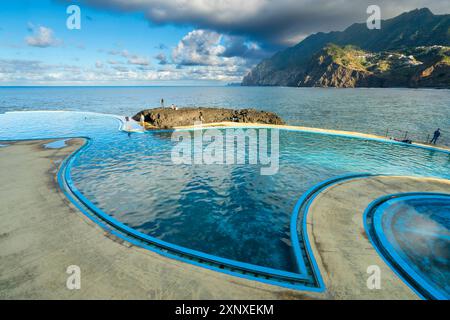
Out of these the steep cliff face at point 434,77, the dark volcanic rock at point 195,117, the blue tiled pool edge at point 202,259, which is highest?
the steep cliff face at point 434,77

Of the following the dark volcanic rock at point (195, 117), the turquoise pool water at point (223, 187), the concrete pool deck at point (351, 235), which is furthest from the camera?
the dark volcanic rock at point (195, 117)

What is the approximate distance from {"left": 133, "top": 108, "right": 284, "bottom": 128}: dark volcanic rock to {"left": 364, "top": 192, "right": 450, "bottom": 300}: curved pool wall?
117 feet

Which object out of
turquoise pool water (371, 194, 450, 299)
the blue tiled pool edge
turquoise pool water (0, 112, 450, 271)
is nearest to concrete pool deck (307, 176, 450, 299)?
turquoise pool water (371, 194, 450, 299)

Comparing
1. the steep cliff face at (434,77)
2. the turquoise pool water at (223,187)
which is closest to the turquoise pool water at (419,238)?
the turquoise pool water at (223,187)

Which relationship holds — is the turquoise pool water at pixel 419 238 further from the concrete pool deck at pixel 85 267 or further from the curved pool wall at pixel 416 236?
the concrete pool deck at pixel 85 267

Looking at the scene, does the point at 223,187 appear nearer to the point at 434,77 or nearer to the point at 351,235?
the point at 351,235

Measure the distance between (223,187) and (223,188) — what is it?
17cm

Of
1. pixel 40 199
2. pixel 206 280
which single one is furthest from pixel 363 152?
pixel 40 199

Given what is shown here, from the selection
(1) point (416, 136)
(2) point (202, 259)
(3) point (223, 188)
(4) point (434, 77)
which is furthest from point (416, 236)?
(4) point (434, 77)

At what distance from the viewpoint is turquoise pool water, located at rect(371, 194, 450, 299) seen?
7832mm

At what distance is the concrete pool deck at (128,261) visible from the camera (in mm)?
6820

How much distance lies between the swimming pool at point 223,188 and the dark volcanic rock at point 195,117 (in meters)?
13.1

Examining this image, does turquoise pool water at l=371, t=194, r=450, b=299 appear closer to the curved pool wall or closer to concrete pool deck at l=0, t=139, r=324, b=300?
the curved pool wall

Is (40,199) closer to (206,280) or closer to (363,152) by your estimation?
(206,280)
